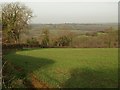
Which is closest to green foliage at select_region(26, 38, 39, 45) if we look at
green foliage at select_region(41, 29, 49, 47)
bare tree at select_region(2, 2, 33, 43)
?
green foliage at select_region(41, 29, 49, 47)

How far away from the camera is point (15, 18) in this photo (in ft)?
198

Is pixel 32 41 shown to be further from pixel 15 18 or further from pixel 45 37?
pixel 15 18

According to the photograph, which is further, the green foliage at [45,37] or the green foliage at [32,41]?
the green foliage at [45,37]

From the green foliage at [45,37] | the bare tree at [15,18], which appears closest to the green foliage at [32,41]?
the green foliage at [45,37]

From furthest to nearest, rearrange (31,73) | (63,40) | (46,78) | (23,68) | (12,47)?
(63,40) < (12,47) < (23,68) < (31,73) < (46,78)

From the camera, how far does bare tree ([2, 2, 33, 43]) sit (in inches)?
2312

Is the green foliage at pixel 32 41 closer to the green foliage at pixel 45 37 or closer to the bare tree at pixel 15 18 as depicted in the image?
the green foliage at pixel 45 37

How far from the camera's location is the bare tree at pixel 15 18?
58722mm

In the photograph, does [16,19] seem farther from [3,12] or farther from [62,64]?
[62,64]

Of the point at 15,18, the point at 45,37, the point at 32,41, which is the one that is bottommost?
the point at 32,41

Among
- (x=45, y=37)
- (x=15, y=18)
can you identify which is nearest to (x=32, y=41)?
(x=45, y=37)

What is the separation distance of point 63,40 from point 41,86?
137 ft

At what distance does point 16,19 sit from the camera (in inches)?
2375

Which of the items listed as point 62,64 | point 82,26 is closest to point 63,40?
point 82,26
